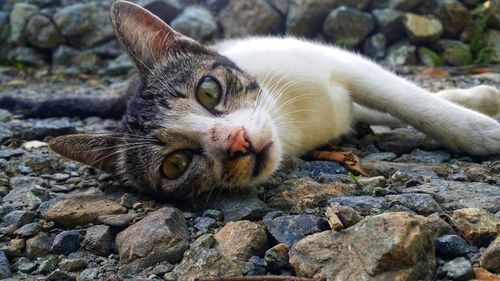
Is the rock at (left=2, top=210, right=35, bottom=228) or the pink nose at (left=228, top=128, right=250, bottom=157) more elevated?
the pink nose at (left=228, top=128, right=250, bottom=157)

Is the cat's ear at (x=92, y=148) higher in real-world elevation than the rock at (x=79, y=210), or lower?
higher

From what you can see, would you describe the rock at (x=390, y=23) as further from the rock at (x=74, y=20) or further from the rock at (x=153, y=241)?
the rock at (x=153, y=241)

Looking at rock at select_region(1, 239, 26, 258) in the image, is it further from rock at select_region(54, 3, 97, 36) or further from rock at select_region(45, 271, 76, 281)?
rock at select_region(54, 3, 97, 36)

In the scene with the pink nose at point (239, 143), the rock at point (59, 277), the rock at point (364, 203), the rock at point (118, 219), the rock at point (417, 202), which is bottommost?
the rock at point (59, 277)

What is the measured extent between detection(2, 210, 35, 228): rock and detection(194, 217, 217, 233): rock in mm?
747

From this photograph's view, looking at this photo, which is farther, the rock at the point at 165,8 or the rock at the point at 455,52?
the rock at the point at 165,8

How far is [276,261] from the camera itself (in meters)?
1.60

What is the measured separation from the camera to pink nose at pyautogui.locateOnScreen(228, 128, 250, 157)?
84.3 inches

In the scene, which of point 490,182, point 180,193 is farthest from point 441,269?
point 180,193

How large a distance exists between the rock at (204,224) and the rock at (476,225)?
88 centimetres

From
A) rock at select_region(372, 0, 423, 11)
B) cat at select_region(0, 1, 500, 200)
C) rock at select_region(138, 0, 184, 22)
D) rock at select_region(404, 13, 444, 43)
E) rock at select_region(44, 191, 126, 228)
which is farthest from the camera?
rock at select_region(138, 0, 184, 22)

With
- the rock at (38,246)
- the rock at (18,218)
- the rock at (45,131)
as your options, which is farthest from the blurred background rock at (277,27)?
the rock at (38,246)

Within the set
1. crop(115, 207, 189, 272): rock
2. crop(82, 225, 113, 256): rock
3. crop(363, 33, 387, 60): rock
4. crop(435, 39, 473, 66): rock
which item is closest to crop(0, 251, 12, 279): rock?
crop(82, 225, 113, 256): rock

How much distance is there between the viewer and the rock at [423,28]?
6.09m
